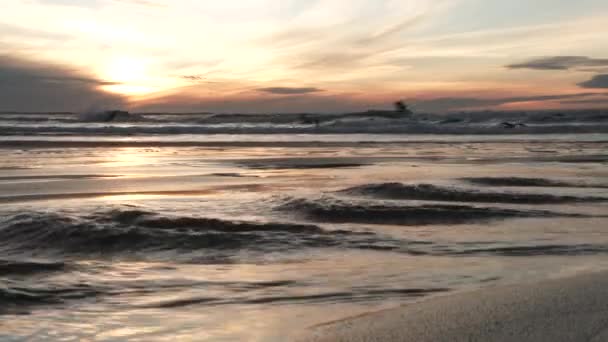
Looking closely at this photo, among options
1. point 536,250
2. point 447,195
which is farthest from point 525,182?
point 536,250

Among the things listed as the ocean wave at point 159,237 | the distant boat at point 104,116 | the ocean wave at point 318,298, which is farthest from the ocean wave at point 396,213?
the distant boat at point 104,116

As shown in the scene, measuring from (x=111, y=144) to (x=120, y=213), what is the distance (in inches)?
614

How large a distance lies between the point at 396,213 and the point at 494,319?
132 inches

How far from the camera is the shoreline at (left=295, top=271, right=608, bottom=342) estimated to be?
8.40 feet

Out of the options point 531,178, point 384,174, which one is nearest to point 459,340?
point 531,178

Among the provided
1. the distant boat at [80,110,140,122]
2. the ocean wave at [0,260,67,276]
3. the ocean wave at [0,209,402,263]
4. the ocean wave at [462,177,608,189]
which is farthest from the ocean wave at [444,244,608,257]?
the distant boat at [80,110,140,122]

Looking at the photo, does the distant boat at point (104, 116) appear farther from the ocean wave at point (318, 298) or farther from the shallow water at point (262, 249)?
the ocean wave at point (318, 298)

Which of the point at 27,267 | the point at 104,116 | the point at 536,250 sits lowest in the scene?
the point at 536,250

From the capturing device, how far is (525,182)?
8797 mm

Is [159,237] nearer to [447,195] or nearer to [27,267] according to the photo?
[27,267]

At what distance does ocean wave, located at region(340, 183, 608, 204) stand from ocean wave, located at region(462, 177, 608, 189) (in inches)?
46.0

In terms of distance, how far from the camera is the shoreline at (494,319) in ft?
8.40

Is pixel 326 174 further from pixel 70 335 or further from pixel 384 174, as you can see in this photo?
pixel 70 335

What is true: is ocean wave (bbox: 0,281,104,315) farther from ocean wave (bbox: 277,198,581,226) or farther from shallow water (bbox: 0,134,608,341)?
ocean wave (bbox: 277,198,581,226)
